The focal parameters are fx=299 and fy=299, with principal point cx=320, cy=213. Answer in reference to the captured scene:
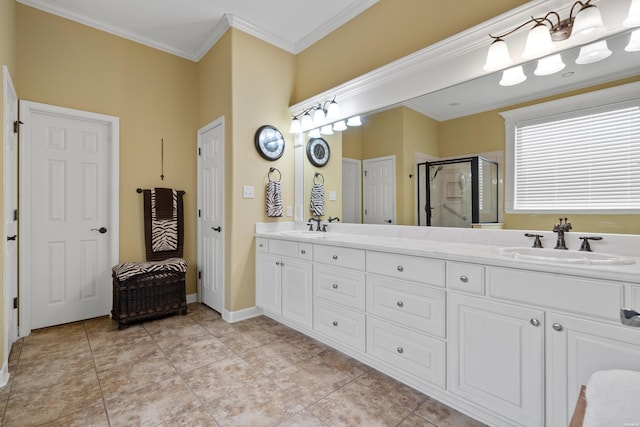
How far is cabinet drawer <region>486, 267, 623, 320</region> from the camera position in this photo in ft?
3.68

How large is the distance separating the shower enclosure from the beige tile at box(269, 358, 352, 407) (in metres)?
1.23

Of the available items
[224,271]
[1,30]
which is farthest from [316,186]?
[1,30]

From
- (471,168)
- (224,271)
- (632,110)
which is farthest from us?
(224,271)

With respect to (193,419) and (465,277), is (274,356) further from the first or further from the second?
(465,277)

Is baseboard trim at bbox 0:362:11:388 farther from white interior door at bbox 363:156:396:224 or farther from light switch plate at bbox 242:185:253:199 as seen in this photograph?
white interior door at bbox 363:156:396:224

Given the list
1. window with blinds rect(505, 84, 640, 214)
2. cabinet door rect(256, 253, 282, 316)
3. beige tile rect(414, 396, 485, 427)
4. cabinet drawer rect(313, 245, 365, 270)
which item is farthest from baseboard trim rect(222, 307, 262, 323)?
window with blinds rect(505, 84, 640, 214)

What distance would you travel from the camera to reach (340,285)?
7.12 ft

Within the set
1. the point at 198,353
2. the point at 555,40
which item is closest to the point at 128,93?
the point at 198,353

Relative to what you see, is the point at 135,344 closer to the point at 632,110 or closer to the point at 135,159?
the point at 135,159

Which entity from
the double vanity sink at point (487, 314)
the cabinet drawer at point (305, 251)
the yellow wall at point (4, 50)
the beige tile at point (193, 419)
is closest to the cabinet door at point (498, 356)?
the double vanity sink at point (487, 314)

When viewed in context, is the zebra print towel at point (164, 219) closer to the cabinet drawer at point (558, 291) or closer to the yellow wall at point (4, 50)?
the yellow wall at point (4, 50)

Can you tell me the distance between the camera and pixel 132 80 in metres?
3.22

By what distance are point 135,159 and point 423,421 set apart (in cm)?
344

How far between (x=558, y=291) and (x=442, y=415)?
0.89m
